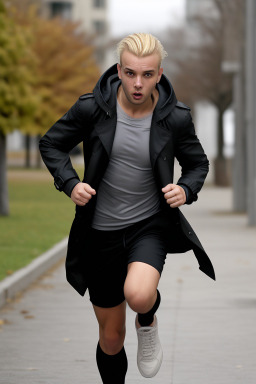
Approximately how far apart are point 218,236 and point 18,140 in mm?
112201

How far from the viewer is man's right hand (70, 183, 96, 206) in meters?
4.89

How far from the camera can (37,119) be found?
167 ft

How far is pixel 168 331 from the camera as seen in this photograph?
8469mm

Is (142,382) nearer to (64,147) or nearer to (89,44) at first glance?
(64,147)

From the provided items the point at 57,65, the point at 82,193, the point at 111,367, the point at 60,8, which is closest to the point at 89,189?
the point at 82,193

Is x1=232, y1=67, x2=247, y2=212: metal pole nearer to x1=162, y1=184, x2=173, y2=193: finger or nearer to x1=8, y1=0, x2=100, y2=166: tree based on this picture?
x1=162, y1=184, x2=173, y2=193: finger

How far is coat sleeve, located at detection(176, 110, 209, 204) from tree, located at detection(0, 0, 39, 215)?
692 inches

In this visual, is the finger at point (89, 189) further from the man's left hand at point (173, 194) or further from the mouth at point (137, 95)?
the mouth at point (137, 95)

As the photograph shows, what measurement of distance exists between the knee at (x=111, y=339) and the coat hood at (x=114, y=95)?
1047 mm

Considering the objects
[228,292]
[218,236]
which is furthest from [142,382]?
[218,236]

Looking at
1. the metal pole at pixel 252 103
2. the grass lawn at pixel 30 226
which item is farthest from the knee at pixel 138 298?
the metal pole at pixel 252 103

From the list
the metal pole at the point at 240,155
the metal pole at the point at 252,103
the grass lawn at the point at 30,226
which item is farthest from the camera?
the metal pole at the point at 240,155

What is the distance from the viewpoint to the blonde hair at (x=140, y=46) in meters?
4.82

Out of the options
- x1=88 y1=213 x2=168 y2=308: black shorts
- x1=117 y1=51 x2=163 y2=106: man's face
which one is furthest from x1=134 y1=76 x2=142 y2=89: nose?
x1=88 y1=213 x2=168 y2=308: black shorts
